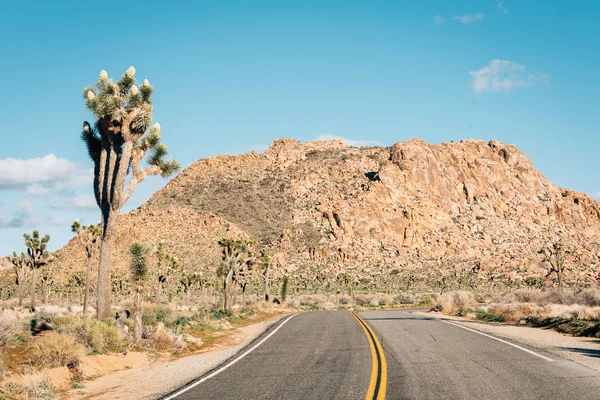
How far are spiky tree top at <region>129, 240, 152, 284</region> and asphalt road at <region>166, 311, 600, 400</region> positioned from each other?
5070 millimetres

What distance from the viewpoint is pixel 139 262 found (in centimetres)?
1700

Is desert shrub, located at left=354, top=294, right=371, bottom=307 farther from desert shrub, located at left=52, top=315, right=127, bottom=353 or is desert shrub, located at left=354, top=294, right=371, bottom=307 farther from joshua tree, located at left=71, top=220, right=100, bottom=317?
desert shrub, located at left=52, top=315, right=127, bottom=353

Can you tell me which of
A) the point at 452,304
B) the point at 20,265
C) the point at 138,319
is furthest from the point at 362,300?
the point at 138,319

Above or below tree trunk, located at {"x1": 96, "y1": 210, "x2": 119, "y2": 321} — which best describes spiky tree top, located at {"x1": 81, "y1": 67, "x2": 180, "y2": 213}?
above

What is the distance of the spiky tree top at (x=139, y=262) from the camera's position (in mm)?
16875

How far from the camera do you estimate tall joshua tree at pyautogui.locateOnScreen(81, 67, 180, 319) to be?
1842cm

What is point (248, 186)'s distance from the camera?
119m

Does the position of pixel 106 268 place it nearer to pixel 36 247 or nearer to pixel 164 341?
pixel 164 341

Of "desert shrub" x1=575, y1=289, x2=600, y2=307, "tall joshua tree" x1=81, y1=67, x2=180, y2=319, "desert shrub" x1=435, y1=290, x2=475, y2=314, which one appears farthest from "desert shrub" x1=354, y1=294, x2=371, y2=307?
"tall joshua tree" x1=81, y1=67, x2=180, y2=319

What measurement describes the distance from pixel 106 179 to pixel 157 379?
10.3m

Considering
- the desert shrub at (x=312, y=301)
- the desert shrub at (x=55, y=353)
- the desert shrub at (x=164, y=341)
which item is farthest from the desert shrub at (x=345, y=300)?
the desert shrub at (x=55, y=353)

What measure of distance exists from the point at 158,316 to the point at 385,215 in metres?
85.3

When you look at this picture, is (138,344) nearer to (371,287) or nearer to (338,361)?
(338,361)

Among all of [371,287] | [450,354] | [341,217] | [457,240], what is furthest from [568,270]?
[450,354]
